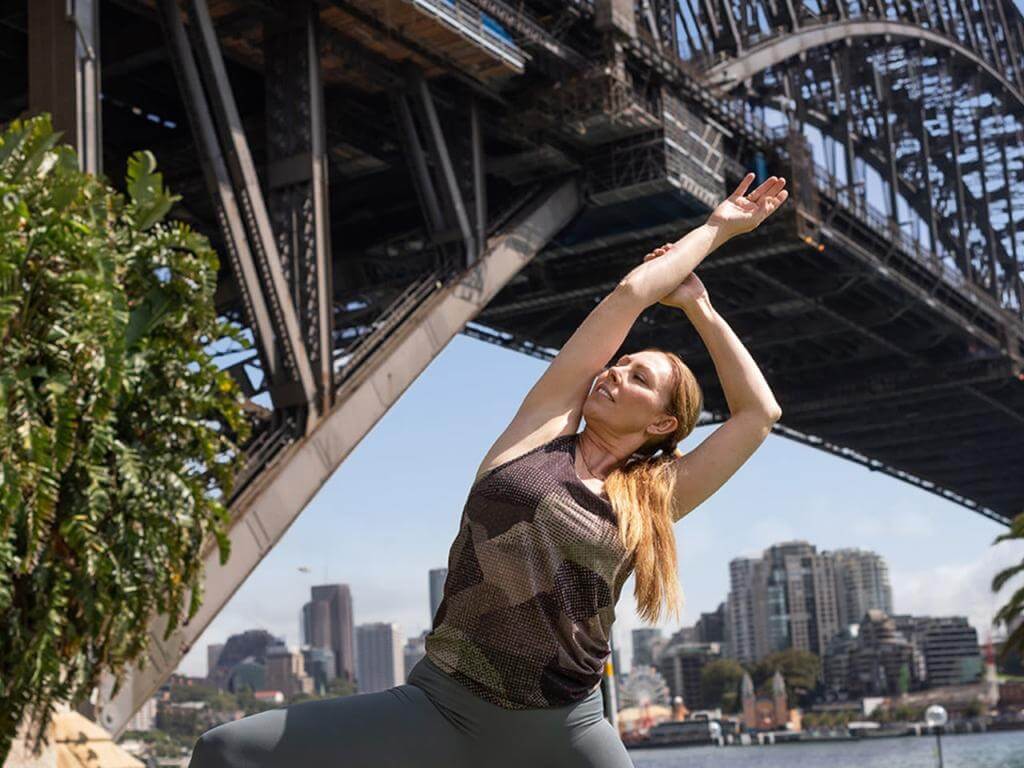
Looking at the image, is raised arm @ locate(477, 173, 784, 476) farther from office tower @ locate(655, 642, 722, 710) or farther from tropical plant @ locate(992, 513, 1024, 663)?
office tower @ locate(655, 642, 722, 710)

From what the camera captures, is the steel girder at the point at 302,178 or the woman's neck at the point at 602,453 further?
the steel girder at the point at 302,178

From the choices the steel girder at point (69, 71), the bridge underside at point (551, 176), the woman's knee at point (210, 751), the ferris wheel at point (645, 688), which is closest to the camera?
the woman's knee at point (210, 751)

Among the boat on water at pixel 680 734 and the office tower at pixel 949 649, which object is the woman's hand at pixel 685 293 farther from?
the office tower at pixel 949 649

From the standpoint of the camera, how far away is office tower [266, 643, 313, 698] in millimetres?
105062

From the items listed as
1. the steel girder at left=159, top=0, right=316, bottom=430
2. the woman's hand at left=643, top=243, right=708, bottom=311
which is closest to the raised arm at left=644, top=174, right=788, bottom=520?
the woman's hand at left=643, top=243, right=708, bottom=311

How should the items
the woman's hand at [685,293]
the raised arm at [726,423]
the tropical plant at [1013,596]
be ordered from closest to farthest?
the raised arm at [726,423]
the woman's hand at [685,293]
the tropical plant at [1013,596]

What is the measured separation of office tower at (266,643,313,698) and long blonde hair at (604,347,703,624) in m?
102

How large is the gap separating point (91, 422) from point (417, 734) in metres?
9.28

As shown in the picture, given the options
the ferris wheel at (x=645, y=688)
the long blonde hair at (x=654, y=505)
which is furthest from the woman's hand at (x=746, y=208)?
the ferris wheel at (x=645, y=688)

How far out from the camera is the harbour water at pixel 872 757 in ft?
193

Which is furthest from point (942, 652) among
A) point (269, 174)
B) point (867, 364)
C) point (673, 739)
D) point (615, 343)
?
point (615, 343)

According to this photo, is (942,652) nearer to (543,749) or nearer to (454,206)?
(454,206)

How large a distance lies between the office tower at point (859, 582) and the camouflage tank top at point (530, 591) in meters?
178

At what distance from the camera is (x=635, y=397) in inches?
119
